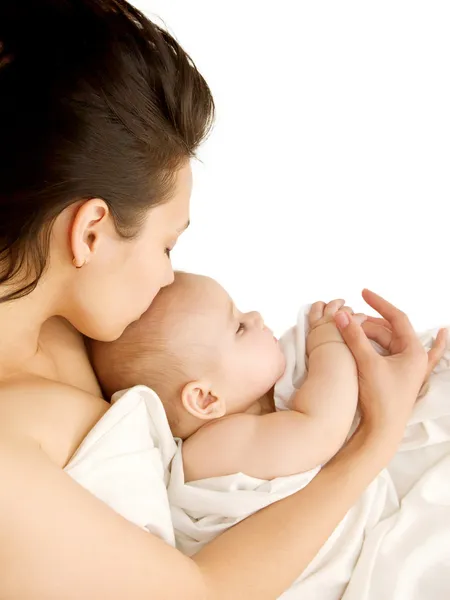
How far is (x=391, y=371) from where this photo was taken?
1336 mm

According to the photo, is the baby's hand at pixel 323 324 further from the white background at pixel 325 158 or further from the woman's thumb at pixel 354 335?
the white background at pixel 325 158

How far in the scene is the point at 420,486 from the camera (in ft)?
4.33

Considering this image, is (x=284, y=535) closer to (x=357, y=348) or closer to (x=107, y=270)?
(x=357, y=348)

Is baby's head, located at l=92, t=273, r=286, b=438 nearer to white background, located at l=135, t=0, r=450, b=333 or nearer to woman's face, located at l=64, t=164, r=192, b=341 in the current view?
woman's face, located at l=64, t=164, r=192, b=341

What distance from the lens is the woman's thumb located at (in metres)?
1.36

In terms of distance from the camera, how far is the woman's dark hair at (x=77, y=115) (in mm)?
1017

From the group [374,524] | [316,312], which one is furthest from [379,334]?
[374,524]

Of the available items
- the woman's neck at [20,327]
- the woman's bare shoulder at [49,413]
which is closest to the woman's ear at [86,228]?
the woman's neck at [20,327]

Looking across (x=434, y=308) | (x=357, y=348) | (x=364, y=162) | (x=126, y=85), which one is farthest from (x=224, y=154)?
(x=126, y=85)

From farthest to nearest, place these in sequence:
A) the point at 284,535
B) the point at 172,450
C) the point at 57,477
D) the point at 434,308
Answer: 1. the point at 434,308
2. the point at 172,450
3. the point at 284,535
4. the point at 57,477

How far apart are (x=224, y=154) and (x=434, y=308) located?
2.63 ft

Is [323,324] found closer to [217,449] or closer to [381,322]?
[381,322]

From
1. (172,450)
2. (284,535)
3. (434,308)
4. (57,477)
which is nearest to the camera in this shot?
(57,477)

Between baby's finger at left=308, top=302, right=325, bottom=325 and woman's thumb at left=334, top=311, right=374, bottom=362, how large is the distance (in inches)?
2.9
